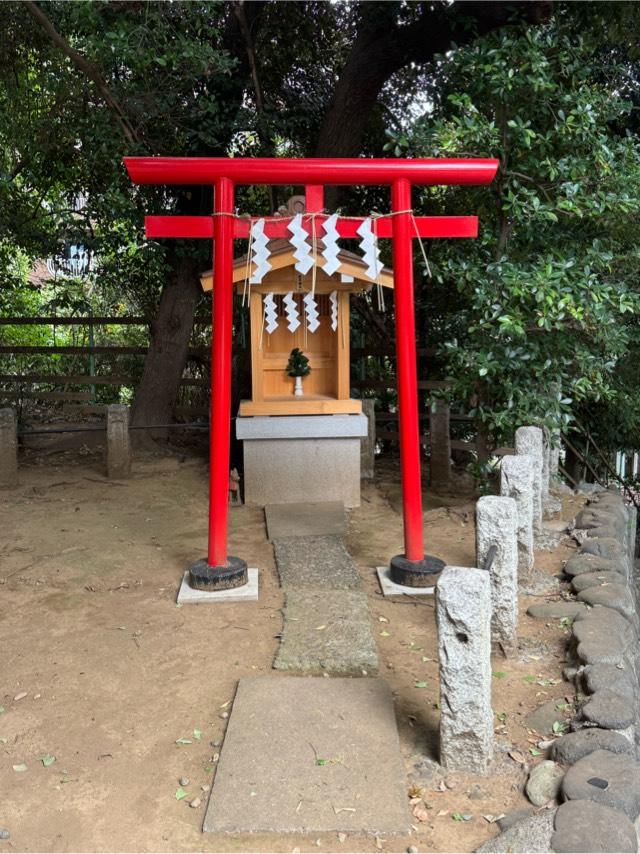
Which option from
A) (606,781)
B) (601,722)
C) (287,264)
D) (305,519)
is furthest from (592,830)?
(287,264)

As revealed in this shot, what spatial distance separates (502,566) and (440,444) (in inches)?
164

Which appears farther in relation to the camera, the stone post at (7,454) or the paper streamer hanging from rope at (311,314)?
the stone post at (7,454)

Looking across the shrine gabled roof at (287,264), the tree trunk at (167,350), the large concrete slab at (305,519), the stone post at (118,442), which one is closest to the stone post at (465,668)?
the large concrete slab at (305,519)

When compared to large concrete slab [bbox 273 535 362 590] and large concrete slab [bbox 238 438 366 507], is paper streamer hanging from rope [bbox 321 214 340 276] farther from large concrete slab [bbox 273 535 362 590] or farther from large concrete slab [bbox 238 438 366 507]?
large concrete slab [bbox 238 438 366 507]

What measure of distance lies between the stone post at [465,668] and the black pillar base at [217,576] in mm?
2224

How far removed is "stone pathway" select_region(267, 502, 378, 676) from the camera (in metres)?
3.92

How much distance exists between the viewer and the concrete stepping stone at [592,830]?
2314 mm

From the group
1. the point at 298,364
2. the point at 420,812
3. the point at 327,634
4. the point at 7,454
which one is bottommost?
the point at 420,812

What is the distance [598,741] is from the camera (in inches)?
114

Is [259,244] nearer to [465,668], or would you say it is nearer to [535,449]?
[535,449]

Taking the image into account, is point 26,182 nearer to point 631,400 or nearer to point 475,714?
point 631,400

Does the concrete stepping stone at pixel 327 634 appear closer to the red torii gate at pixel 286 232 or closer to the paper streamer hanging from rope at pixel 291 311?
the red torii gate at pixel 286 232

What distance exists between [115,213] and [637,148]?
5.33 m

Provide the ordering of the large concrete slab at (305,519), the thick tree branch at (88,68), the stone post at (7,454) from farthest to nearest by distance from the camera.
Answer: the stone post at (7,454) < the thick tree branch at (88,68) < the large concrete slab at (305,519)
